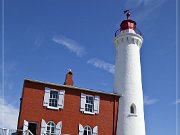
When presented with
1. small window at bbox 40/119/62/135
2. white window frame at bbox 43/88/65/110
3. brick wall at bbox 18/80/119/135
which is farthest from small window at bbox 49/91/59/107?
small window at bbox 40/119/62/135

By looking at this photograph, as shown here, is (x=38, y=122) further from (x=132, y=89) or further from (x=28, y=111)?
(x=132, y=89)

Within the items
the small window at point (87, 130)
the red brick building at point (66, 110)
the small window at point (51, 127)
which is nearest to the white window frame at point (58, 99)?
the red brick building at point (66, 110)

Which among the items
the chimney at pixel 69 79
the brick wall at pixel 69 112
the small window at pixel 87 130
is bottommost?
the small window at pixel 87 130

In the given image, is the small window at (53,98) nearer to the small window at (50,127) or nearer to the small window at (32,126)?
the small window at (50,127)

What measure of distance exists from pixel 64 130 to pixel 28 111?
12.1ft

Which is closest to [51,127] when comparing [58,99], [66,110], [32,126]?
[32,126]

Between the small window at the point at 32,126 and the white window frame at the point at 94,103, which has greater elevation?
the white window frame at the point at 94,103

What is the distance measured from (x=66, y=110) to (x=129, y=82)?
768 centimetres

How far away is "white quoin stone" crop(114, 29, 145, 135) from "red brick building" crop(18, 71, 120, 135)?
960mm

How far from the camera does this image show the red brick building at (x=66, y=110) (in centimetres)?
2753

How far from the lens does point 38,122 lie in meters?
27.5

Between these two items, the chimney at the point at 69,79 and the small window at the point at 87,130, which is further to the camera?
the chimney at the point at 69,79

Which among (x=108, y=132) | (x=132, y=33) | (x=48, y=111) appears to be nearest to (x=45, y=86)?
(x=48, y=111)

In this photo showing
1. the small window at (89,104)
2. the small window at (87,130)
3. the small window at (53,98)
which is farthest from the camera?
the small window at (89,104)
